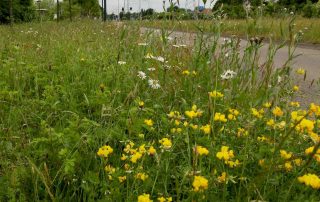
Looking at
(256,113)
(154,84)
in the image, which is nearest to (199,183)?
(256,113)

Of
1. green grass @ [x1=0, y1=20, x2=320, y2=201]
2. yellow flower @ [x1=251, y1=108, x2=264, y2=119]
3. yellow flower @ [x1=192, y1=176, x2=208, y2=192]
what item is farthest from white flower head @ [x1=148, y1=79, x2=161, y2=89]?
yellow flower @ [x1=192, y1=176, x2=208, y2=192]

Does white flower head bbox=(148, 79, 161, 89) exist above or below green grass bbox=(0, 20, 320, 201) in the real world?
above

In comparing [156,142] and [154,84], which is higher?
[154,84]

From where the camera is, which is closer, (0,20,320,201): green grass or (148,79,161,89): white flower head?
(0,20,320,201): green grass

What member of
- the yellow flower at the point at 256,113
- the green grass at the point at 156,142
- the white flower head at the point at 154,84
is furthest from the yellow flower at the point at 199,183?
the white flower head at the point at 154,84

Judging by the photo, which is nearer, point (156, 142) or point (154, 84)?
point (156, 142)

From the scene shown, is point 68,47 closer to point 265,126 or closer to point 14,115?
point 14,115

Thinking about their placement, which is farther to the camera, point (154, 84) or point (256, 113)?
point (154, 84)

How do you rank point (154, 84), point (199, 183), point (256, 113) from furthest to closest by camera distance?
point (154, 84) < point (256, 113) < point (199, 183)

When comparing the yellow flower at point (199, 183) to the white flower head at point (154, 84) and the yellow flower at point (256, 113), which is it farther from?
the white flower head at point (154, 84)

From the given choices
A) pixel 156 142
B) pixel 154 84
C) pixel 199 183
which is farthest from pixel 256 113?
pixel 154 84

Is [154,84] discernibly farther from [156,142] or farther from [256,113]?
[256,113]

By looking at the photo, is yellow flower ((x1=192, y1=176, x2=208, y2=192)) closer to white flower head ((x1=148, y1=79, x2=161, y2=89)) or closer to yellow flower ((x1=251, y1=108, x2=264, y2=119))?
yellow flower ((x1=251, y1=108, x2=264, y2=119))

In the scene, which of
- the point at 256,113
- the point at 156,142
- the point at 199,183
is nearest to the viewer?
the point at 199,183
